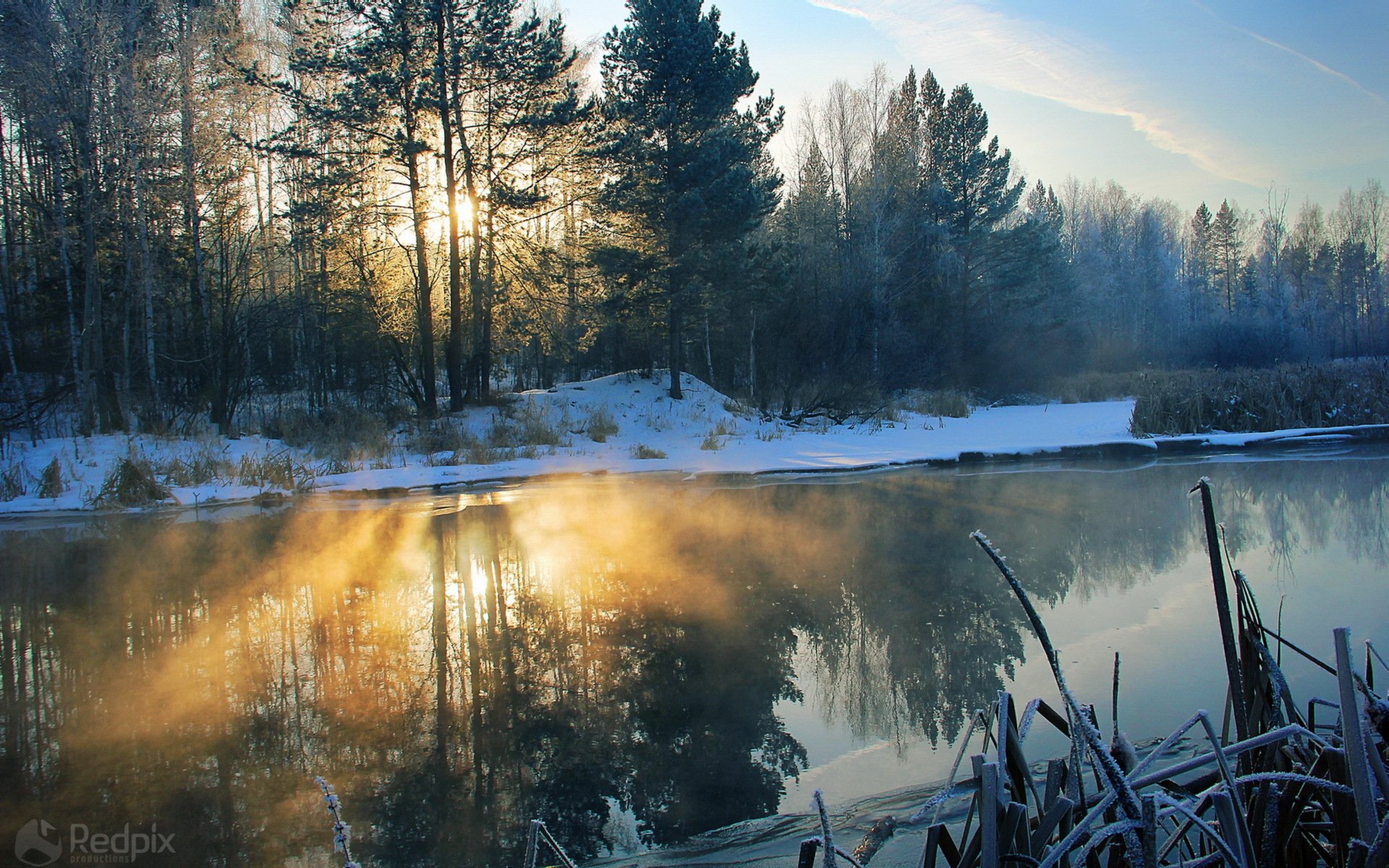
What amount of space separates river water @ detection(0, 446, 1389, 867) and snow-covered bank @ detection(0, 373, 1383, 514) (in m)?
2.79

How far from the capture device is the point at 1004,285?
113ft

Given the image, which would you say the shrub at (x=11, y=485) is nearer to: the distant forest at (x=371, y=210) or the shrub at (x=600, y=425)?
the distant forest at (x=371, y=210)

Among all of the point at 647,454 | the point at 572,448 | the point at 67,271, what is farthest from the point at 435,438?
the point at 67,271

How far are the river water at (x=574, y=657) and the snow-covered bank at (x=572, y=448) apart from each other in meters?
2.79

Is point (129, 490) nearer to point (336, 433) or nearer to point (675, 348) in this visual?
point (336, 433)

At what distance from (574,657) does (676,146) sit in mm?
18028

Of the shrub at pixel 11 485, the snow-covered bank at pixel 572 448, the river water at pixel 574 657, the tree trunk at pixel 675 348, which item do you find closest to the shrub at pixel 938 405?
the snow-covered bank at pixel 572 448

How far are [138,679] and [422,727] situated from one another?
1.75 meters

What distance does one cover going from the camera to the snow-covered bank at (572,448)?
10.4 meters

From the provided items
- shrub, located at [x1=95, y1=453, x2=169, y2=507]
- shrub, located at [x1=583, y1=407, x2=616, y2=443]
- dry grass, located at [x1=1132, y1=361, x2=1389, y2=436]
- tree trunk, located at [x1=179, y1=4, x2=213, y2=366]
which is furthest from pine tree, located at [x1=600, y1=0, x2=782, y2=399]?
shrub, located at [x1=95, y1=453, x2=169, y2=507]

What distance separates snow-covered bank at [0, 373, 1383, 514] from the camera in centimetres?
1042

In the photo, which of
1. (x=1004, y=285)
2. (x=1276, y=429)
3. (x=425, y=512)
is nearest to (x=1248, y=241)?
(x=1004, y=285)

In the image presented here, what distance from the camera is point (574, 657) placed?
13.7 ft

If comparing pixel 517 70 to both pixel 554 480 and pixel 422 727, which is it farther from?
pixel 422 727
